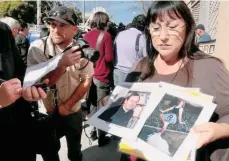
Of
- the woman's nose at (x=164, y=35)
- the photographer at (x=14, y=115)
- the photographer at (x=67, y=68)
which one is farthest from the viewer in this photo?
the photographer at (x=67, y=68)

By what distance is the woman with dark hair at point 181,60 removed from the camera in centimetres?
134

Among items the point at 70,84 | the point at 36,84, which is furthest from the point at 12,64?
the point at 70,84

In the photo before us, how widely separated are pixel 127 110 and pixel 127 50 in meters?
2.48

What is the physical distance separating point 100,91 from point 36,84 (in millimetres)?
2325

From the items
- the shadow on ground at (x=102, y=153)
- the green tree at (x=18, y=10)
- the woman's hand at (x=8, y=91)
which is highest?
the woman's hand at (x=8, y=91)

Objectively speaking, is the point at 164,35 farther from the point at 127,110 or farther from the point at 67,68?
the point at 67,68

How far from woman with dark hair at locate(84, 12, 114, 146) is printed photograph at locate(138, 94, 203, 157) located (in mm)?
2461

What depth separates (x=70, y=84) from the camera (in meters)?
2.33

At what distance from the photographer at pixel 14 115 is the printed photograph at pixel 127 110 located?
359mm

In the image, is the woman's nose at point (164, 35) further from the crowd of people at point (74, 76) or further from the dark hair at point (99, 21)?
the dark hair at point (99, 21)

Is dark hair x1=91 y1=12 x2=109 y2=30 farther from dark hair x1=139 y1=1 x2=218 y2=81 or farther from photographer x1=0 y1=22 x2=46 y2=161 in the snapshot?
dark hair x1=139 y1=1 x2=218 y2=81

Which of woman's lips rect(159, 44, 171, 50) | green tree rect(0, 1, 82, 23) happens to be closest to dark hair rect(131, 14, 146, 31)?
woman's lips rect(159, 44, 171, 50)

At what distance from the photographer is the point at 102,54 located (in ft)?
12.3

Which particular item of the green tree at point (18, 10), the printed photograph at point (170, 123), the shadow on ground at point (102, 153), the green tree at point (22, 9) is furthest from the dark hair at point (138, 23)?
the green tree at point (18, 10)
